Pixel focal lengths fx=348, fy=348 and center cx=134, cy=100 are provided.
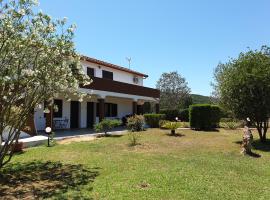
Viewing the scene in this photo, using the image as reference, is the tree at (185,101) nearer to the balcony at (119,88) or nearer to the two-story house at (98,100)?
the two-story house at (98,100)

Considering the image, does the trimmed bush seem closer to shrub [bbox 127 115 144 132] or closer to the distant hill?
shrub [bbox 127 115 144 132]

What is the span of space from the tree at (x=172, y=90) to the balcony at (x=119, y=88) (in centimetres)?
1842

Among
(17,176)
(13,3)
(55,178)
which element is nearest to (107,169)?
(55,178)

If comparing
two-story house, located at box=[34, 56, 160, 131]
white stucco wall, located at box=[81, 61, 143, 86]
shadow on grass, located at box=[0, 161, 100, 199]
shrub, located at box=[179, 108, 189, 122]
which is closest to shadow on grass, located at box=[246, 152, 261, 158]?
shadow on grass, located at box=[0, 161, 100, 199]

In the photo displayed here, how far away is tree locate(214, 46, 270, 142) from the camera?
1669cm

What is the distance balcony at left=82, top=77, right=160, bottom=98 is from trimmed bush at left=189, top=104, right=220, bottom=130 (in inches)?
244

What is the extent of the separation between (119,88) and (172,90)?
26757mm

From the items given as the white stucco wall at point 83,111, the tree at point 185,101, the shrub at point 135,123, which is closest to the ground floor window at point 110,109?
the white stucco wall at point 83,111

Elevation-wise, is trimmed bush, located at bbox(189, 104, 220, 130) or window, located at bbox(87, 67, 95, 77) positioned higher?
window, located at bbox(87, 67, 95, 77)

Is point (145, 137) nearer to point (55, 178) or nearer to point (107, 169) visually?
point (107, 169)

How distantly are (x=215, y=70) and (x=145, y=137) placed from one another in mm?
28395

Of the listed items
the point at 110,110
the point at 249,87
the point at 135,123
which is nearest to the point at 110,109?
the point at 110,110

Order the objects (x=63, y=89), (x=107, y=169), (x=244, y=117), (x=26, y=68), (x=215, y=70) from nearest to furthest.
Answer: (x=26, y=68) < (x=63, y=89) < (x=107, y=169) < (x=244, y=117) < (x=215, y=70)

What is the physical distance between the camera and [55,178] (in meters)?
9.72
